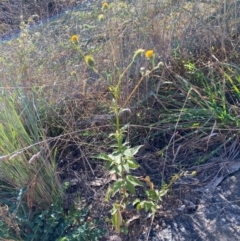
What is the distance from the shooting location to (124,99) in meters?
3.23

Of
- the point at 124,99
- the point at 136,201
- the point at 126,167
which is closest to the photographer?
the point at 126,167

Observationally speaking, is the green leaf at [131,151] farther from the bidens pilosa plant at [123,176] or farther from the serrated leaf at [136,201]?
the serrated leaf at [136,201]

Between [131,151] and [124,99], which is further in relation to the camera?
[124,99]

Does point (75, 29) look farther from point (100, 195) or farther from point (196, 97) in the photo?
point (100, 195)

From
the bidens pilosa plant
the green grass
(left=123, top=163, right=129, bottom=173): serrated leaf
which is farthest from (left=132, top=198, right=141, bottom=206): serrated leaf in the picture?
the green grass

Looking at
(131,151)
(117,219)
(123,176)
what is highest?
(131,151)

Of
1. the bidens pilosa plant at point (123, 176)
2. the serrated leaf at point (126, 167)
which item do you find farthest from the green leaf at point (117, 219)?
the serrated leaf at point (126, 167)

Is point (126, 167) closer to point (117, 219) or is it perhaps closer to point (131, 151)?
point (131, 151)

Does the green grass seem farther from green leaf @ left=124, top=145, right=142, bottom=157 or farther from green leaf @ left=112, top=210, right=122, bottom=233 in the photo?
green leaf @ left=124, top=145, right=142, bottom=157

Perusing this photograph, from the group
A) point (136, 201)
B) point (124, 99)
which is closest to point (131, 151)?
point (136, 201)

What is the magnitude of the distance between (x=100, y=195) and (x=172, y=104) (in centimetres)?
76

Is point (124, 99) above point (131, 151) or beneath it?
beneath

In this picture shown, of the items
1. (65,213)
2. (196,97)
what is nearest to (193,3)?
(196,97)

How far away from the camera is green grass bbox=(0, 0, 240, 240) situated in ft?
9.41
